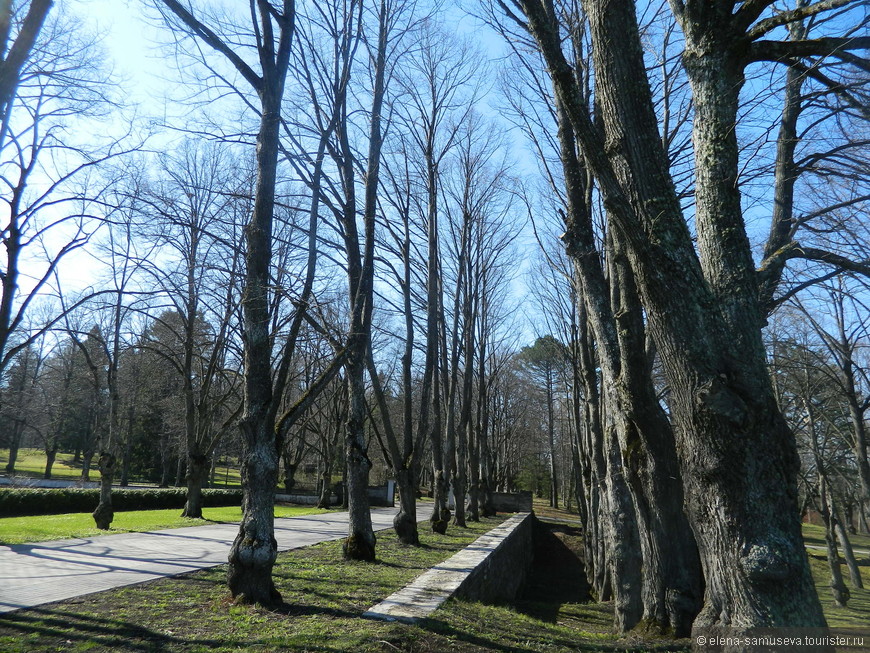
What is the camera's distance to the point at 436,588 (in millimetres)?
6523

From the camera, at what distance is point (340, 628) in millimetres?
4707

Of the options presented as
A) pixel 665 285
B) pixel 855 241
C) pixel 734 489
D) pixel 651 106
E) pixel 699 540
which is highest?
pixel 855 241

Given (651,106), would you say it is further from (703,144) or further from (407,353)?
(407,353)

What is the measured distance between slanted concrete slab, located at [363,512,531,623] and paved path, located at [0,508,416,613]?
3213mm

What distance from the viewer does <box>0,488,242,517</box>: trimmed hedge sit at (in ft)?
52.5

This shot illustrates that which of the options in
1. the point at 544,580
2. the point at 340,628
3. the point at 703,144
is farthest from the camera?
the point at 544,580

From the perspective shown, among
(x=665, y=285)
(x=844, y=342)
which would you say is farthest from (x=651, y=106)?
→ (x=844, y=342)

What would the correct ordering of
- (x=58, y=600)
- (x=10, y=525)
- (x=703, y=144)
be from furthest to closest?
(x=10, y=525) < (x=58, y=600) < (x=703, y=144)

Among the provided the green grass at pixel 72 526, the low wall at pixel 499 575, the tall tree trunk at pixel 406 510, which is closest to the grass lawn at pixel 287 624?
the low wall at pixel 499 575

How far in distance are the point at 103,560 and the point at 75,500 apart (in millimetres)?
12304

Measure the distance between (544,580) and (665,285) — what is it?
1716cm

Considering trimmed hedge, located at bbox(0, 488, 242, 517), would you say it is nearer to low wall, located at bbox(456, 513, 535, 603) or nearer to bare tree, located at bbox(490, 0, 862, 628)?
low wall, located at bbox(456, 513, 535, 603)

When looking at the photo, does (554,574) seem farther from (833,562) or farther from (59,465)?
(59,465)

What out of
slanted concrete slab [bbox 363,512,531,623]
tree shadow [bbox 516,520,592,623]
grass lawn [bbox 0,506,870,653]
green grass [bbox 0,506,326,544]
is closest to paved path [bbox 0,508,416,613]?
grass lawn [bbox 0,506,870,653]
